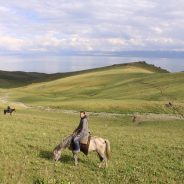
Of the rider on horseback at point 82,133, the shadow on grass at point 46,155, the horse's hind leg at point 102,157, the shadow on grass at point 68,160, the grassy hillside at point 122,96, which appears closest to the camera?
the rider on horseback at point 82,133

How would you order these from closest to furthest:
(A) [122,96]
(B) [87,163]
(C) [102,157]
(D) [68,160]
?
(C) [102,157], (B) [87,163], (D) [68,160], (A) [122,96]

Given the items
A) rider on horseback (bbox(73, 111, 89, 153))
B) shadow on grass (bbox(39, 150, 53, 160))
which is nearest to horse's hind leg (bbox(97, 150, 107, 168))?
rider on horseback (bbox(73, 111, 89, 153))

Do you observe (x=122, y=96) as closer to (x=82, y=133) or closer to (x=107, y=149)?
(x=107, y=149)

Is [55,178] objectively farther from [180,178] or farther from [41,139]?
[41,139]

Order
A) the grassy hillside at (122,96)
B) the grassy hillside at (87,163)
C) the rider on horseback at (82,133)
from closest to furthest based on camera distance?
the grassy hillside at (87,163)
the rider on horseback at (82,133)
the grassy hillside at (122,96)

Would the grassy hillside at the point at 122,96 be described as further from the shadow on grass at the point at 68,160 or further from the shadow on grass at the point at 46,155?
the shadow on grass at the point at 68,160

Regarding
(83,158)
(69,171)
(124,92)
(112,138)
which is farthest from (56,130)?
(124,92)

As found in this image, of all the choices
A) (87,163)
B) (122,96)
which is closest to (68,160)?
(87,163)

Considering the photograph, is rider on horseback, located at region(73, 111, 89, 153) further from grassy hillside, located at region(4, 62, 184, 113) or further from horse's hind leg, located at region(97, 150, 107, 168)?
grassy hillside, located at region(4, 62, 184, 113)

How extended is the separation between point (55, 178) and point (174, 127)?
112ft

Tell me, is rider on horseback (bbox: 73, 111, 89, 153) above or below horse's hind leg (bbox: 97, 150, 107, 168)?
above

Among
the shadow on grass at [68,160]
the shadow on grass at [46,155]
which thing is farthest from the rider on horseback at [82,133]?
the shadow on grass at [46,155]

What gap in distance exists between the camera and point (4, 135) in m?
32.1

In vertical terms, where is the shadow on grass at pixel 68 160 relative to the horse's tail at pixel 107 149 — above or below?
below
